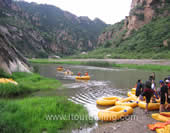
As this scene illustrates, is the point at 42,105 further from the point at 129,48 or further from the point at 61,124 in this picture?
the point at 129,48

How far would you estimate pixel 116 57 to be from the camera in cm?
5109

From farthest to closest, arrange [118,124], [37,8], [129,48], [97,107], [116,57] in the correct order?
[37,8]
[129,48]
[116,57]
[97,107]
[118,124]

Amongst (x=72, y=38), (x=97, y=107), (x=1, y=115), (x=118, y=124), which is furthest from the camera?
(x=72, y=38)

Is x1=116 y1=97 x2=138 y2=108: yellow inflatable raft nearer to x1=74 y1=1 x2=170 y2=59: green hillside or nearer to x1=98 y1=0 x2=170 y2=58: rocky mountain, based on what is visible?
x1=74 y1=1 x2=170 y2=59: green hillside

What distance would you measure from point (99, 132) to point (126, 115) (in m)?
2.18

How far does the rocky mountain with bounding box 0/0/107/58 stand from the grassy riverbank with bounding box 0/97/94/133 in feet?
103

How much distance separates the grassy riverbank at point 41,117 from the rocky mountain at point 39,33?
3139 cm

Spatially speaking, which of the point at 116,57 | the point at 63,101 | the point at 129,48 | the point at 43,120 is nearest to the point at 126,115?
the point at 63,101

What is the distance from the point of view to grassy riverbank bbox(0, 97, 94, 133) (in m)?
5.64

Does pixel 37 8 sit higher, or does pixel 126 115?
pixel 37 8

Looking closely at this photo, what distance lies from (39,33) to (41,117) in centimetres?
11003

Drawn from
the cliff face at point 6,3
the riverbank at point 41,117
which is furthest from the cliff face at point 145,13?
the cliff face at point 6,3

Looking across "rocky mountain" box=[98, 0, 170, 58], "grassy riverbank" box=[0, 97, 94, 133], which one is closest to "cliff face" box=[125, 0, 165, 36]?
"rocky mountain" box=[98, 0, 170, 58]

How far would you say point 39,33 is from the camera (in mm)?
110750
